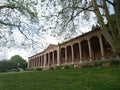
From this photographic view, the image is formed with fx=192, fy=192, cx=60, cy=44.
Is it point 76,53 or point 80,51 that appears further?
point 76,53

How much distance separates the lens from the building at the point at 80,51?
35625 mm

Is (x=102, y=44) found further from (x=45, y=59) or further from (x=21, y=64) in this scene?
(x=21, y=64)

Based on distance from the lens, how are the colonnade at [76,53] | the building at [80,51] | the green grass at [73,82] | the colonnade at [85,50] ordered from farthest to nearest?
the colonnade at [85,50] → the colonnade at [76,53] → the building at [80,51] → the green grass at [73,82]

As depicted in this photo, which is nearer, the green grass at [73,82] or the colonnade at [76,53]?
the green grass at [73,82]

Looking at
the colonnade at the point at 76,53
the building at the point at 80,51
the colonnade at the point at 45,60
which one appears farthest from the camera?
the colonnade at the point at 45,60

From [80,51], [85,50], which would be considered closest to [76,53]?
[85,50]

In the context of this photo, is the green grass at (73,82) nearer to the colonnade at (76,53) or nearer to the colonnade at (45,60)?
the colonnade at (76,53)

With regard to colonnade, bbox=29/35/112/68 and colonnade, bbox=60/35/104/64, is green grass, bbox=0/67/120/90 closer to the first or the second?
colonnade, bbox=29/35/112/68

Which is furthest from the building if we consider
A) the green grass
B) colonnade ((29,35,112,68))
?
the green grass

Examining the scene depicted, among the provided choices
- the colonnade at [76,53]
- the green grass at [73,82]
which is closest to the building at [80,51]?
the colonnade at [76,53]

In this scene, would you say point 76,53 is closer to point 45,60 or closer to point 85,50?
point 85,50

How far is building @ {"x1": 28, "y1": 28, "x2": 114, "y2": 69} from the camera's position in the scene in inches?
1403

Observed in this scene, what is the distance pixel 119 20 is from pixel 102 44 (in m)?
27.8

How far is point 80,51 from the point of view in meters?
41.7
